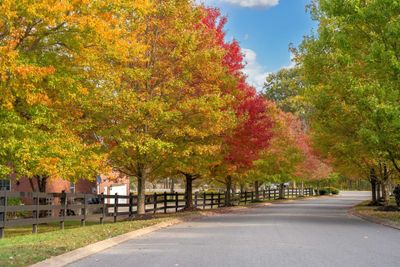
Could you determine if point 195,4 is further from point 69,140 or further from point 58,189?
point 58,189

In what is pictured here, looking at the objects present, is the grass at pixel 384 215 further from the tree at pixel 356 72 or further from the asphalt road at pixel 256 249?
the asphalt road at pixel 256 249

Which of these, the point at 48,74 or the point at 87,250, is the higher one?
the point at 48,74

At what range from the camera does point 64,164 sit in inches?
684

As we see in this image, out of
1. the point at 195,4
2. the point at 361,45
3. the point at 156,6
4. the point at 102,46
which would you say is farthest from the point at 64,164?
the point at 361,45

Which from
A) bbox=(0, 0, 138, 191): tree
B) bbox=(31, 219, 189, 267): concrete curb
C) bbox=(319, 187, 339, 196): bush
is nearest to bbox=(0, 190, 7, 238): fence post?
bbox=(0, 0, 138, 191): tree

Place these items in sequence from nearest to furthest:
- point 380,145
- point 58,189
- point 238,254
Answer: point 238,254
point 380,145
point 58,189

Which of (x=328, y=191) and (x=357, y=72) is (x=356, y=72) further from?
(x=328, y=191)

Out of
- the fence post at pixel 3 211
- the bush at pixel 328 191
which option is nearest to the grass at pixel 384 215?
the fence post at pixel 3 211

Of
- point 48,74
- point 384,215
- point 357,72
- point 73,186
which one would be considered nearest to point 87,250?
point 48,74

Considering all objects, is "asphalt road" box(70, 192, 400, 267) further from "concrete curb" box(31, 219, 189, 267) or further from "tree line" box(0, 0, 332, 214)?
"tree line" box(0, 0, 332, 214)

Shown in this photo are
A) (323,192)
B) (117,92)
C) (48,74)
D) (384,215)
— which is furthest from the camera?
(323,192)

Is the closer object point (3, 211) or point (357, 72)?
point (3, 211)

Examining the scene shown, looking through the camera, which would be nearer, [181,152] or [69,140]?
[69,140]

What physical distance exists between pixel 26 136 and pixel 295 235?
28.3ft
